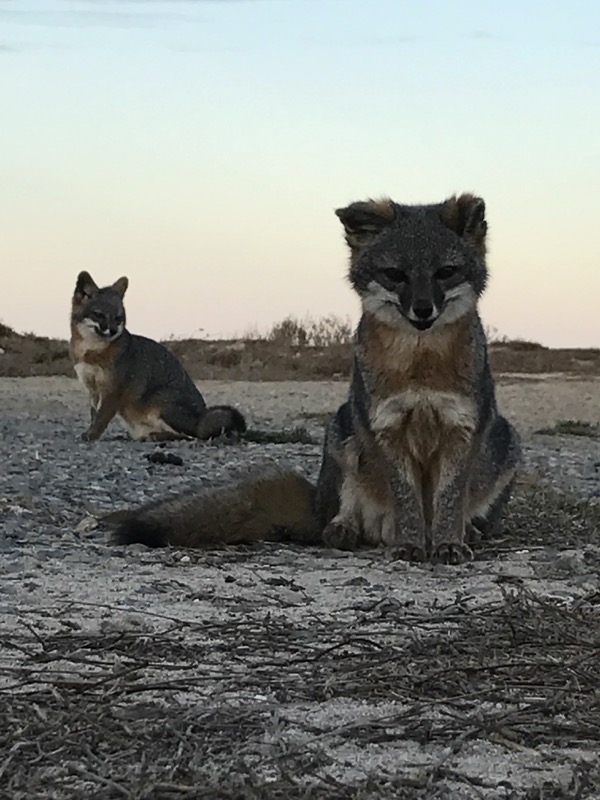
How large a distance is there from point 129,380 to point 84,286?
5.94 ft

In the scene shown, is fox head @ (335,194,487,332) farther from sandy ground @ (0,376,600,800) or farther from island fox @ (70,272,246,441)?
island fox @ (70,272,246,441)

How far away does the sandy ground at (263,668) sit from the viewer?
9.41 ft

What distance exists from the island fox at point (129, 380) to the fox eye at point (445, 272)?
277 inches

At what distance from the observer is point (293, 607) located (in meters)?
4.86

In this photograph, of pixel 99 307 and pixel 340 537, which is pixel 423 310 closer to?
pixel 340 537

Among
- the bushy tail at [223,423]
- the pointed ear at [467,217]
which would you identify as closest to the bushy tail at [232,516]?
the pointed ear at [467,217]

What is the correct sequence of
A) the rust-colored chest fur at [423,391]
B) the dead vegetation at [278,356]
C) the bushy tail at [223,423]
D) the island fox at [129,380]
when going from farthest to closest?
the dead vegetation at [278,356] → the island fox at [129,380] → the bushy tail at [223,423] → the rust-colored chest fur at [423,391]

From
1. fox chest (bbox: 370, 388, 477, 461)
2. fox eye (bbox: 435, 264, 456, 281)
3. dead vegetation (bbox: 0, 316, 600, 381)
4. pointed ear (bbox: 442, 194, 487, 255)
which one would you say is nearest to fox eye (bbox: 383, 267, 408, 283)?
fox eye (bbox: 435, 264, 456, 281)

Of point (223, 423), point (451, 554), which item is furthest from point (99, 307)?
point (451, 554)

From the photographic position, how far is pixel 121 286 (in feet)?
52.7

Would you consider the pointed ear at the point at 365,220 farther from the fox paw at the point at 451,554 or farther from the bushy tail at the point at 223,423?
the bushy tail at the point at 223,423

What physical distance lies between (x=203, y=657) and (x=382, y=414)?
252 centimetres

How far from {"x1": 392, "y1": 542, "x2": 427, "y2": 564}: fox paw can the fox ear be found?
9980 mm

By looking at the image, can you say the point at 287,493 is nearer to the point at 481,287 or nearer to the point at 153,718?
the point at 481,287
